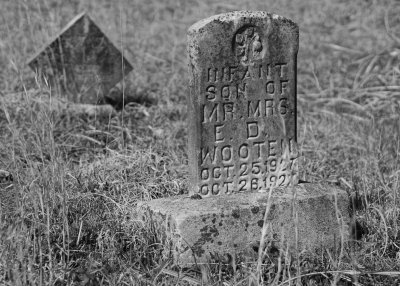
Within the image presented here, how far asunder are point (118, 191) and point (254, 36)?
3.88 feet

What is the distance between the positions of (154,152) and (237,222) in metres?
1.29

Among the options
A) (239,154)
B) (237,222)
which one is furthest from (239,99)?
(237,222)

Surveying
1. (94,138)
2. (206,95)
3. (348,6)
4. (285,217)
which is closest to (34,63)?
(94,138)

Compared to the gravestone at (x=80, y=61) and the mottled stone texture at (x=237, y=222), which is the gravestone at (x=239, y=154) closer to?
the mottled stone texture at (x=237, y=222)

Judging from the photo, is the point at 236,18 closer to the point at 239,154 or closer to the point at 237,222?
the point at 239,154

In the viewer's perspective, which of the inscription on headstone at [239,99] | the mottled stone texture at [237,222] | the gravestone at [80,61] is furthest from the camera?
the gravestone at [80,61]

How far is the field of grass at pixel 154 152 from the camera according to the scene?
10.5 feet

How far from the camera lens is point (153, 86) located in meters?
6.52

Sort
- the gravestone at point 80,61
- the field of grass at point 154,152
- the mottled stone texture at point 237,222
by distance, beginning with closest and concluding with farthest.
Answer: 1. the field of grass at point 154,152
2. the mottled stone texture at point 237,222
3. the gravestone at point 80,61

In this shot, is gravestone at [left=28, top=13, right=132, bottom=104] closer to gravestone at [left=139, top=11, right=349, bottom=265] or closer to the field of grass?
the field of grass

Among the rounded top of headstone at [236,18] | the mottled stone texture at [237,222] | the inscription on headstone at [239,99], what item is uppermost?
the rounded top of headstone at [236,18]

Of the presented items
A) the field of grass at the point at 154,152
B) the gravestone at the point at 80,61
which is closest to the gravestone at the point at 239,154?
the field of grass at the point at 154,152

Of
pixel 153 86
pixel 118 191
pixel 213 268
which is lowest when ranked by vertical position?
pixel 213 268

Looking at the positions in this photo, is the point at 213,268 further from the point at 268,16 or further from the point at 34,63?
the point at 34,63
